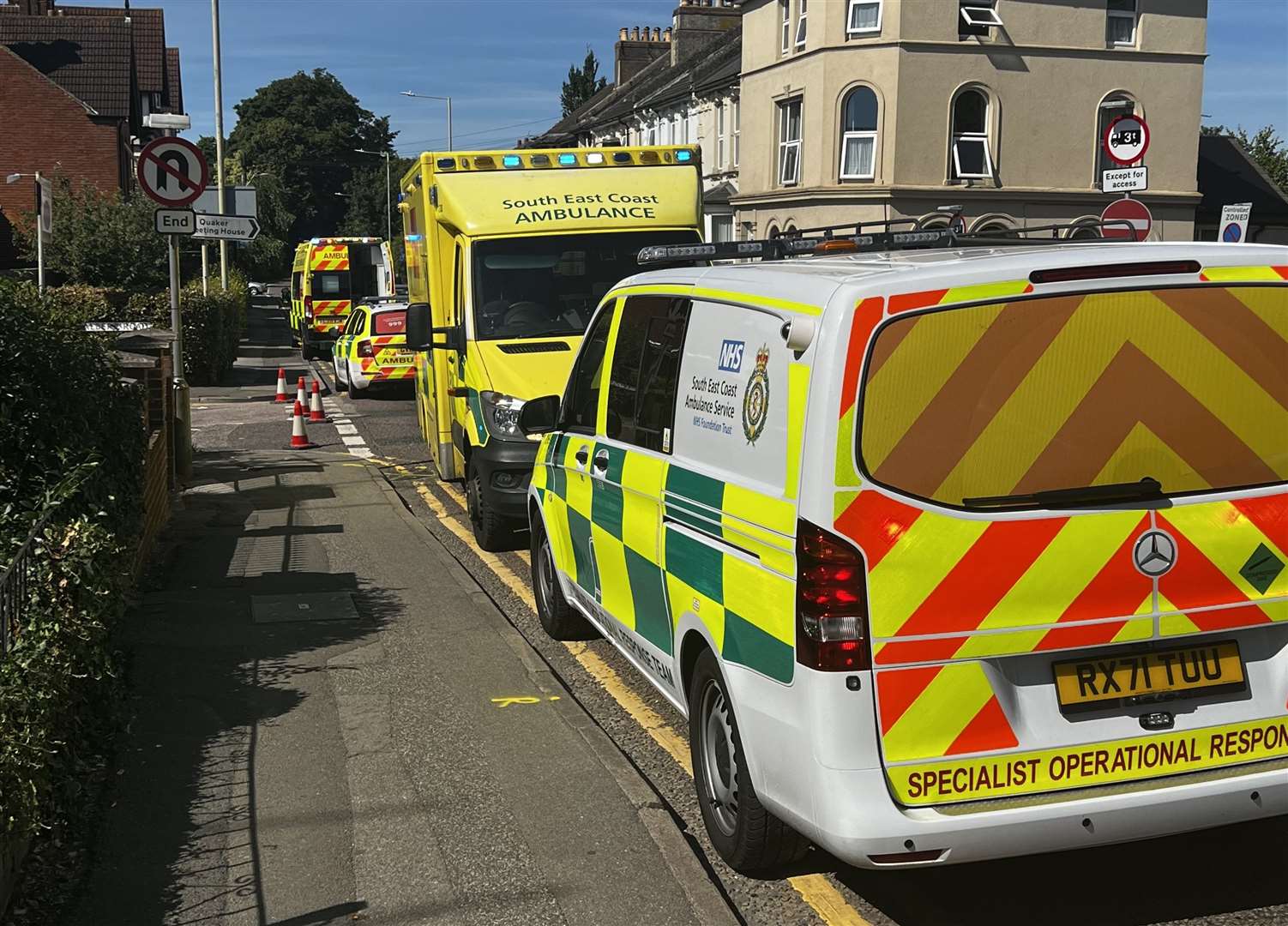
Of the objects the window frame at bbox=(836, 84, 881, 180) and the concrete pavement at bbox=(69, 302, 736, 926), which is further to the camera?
the window frame at bbox=(836, 84, 881, 180)

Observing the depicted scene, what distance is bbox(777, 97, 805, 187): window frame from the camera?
124ft

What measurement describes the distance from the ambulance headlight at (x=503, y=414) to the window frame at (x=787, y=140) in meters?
28.7

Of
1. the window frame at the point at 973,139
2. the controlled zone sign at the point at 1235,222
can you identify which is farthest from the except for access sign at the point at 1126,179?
the window frame at the point at 973,139

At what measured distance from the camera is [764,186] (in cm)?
4028

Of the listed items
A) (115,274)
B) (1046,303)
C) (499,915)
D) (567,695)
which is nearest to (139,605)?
(567,695)

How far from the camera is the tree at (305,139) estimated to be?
11594 centimetres

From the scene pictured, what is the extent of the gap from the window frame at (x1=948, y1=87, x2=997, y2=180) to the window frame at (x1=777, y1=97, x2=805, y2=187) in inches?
152

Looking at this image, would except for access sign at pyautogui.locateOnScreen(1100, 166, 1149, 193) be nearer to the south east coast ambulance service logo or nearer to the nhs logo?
the nhs logo

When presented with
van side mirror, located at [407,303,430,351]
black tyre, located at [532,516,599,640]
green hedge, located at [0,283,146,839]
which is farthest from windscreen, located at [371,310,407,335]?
black tyre, located at [532,516,599,640]

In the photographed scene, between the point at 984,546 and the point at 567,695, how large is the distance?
336 centimetres

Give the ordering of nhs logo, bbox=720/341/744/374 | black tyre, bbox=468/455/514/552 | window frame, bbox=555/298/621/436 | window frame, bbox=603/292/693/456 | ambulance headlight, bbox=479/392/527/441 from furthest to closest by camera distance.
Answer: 1. black tyre, bbox=468/455/514/552
2. ambulance headlight, bbox=479/392/527/441
3. window frame, bbox=555/298/621/436
4. window frame, bbox=603/292/693/456
5. nhs logo, bbox=720/341/744/374

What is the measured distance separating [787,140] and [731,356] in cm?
3521

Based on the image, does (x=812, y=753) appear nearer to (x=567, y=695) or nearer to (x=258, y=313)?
(x=567, y=695)

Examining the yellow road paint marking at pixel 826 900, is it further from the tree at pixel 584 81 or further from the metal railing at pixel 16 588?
the tree at pixel 584 81
